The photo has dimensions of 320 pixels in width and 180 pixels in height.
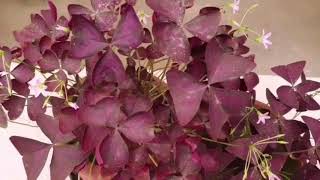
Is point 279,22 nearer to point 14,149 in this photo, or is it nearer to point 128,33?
point 14,149

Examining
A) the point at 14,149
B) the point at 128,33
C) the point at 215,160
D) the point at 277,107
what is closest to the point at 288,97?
the point at 277,107

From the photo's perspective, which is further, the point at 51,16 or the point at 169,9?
the point at 51,16

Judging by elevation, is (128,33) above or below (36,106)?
above

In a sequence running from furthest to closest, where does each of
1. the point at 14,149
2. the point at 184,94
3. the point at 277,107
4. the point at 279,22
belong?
the point at 279,22
the point at 14,149
the point at 277,107
the point at 184,94

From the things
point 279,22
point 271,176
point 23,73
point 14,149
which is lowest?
point 279,22

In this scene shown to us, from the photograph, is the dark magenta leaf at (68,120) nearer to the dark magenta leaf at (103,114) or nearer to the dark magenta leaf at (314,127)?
the dark magenta leaf at (103,114)

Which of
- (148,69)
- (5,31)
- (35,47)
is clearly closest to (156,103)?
(148,69)

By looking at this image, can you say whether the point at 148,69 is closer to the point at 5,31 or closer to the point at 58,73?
the point at 58,73
